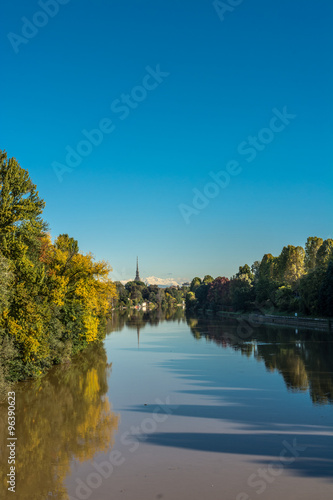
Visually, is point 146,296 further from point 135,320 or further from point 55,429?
point 55,429

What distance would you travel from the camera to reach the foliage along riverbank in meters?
21.4

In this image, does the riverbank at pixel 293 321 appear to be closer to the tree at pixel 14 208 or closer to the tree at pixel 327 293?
the tree at pixel 327 293

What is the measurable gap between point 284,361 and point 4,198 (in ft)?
75.5

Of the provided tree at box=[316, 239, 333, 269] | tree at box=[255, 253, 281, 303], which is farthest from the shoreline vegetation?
tree at box=[255, 253, 281, 303]

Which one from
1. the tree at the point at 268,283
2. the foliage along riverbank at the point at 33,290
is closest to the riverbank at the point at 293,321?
the tree at the point at 268,283

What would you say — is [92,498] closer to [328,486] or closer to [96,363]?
[328,486]

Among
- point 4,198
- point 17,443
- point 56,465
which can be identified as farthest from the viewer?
point 4,198

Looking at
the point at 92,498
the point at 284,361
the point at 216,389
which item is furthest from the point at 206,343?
the point at 92,498

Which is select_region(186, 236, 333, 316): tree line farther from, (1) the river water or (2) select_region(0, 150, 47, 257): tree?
(2) select_region(0, 150, 47, 257): tree

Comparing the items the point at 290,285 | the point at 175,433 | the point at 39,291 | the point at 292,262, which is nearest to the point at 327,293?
the point at 290,285

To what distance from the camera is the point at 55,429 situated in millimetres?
15961

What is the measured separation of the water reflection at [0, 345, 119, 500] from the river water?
41mm

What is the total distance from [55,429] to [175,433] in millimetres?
4674

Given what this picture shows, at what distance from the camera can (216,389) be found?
74.2 feet
